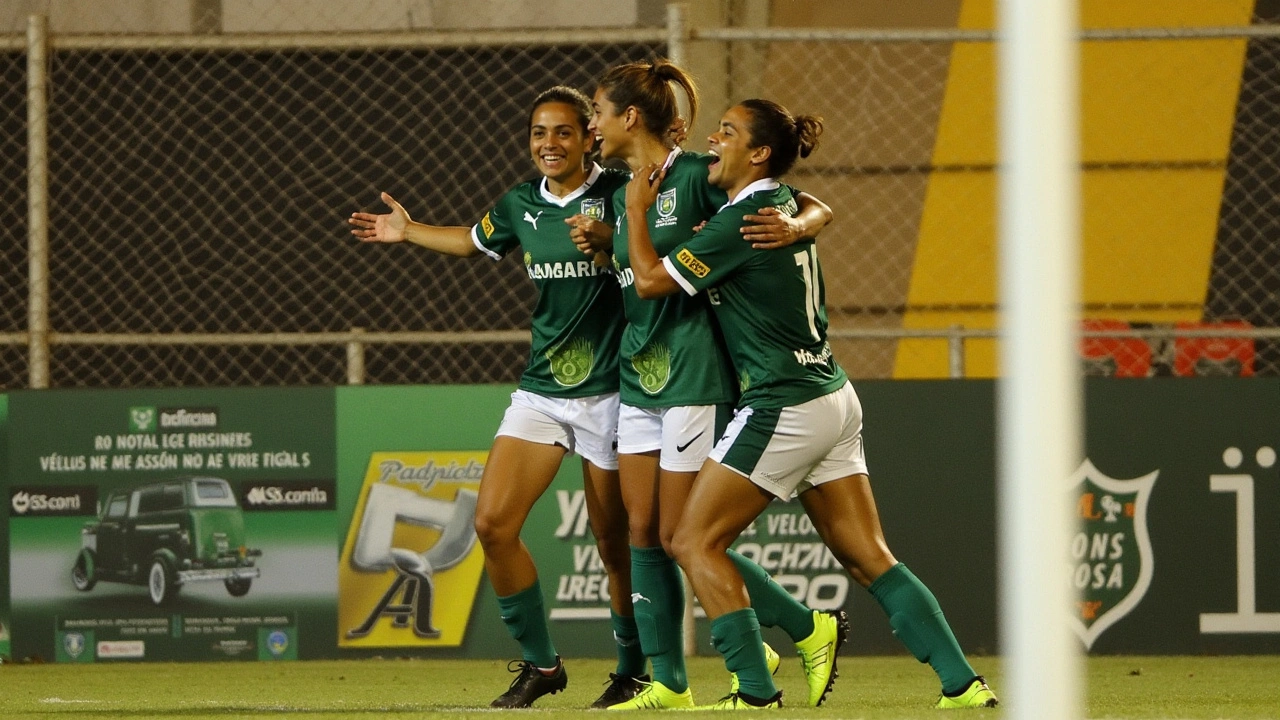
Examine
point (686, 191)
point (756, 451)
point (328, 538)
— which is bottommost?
point (328, 538)

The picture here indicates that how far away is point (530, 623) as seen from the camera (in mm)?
5578

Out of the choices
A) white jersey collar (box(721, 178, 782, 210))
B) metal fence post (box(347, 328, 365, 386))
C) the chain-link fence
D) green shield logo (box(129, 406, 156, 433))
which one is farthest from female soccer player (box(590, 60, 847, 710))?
green shield logo (box(129, 406, 156, 433))

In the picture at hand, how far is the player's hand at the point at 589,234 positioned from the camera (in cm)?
516

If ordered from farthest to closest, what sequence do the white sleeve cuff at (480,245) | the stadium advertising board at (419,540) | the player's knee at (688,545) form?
the stadium advertising board at (419,540)
the white sleeve cuff at (480,245)
the player's knee at (688,545)

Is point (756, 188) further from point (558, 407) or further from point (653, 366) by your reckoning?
point (558, 407)

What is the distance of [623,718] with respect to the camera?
14.8 feet

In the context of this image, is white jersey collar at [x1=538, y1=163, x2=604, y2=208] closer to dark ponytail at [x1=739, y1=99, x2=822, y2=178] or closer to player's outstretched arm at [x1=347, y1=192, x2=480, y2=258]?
player's outstretched arm at [x1=347, y1=192, x2=480, y2=258]

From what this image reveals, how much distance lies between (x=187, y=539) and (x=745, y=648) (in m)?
3.70

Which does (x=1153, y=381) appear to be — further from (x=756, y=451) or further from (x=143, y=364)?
(x=143, y=364)

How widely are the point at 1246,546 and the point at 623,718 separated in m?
3.88

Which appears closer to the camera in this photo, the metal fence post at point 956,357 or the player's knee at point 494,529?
the player's knee at point 494,529

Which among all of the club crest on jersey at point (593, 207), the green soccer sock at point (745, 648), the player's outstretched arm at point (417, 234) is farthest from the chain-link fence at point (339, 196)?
the green soccer sock at point (745, 648)

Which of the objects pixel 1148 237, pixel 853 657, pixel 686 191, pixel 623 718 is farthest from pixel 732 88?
pixel 623 718

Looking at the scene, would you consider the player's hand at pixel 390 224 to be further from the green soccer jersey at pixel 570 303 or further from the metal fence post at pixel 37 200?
the metal fence post at pixel 37 200
